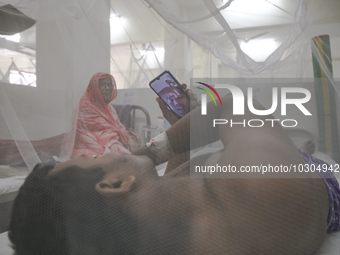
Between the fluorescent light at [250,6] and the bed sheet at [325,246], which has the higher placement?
the fluorescent light at [250,6]

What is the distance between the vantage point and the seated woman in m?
0.58

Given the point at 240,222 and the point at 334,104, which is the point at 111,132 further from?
the point at 334,104

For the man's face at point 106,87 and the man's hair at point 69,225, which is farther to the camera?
the man's face at point 106,87

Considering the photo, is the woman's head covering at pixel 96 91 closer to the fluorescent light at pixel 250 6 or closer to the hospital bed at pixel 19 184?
the hospital bed at pixel 19 184

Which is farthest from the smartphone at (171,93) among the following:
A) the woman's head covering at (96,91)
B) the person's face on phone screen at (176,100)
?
the woman's head covering at (96,91)

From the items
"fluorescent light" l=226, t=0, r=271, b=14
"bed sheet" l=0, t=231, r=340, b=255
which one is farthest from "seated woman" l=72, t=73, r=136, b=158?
"fluorescent light" l=226, t=0, r=271, b=14

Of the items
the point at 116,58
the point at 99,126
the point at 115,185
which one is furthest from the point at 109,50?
the point at 115,185

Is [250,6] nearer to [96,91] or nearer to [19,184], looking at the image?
[96,91]

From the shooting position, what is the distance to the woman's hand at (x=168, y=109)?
1.73ft

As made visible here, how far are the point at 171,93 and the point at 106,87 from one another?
0.18 metres

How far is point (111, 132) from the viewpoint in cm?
60

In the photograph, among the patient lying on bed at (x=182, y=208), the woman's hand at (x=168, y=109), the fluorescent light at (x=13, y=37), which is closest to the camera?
the patient lying on bed at (x=182, y=208)

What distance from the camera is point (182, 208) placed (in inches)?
17.2

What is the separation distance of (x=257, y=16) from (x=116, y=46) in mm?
380
